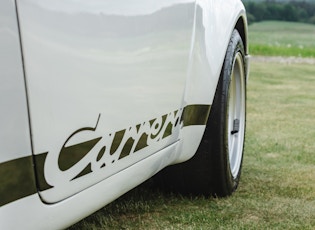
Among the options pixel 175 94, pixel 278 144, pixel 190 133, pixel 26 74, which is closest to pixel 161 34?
pixel 175 94

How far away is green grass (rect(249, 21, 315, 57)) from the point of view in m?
17.8

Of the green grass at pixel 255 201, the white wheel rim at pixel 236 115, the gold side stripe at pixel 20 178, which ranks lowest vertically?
the green grass at pixel 255 201

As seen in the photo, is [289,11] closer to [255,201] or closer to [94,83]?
[255,201]

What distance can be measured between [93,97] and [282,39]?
18136 millimetres

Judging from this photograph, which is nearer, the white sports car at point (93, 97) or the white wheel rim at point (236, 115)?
the white sports car at point (93, 97)

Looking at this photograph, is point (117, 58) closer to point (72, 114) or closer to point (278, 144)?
point (72, 114)

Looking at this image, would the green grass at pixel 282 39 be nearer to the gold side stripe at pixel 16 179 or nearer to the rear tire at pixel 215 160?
the rear tire at pixel 215 160

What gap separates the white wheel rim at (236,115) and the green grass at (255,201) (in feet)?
0.50

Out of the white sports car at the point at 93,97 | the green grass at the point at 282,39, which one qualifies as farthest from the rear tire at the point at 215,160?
the green grass at the point at 282,39

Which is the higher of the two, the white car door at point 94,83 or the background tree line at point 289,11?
the white car door at point 94,83

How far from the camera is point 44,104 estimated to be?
4.77ft

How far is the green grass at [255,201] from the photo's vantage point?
2732mm

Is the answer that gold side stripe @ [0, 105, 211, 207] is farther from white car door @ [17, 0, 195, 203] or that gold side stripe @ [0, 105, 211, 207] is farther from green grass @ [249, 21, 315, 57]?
green grass @ [249, 21, 315, 57]

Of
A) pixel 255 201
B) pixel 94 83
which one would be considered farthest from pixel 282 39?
pixel 94 83
